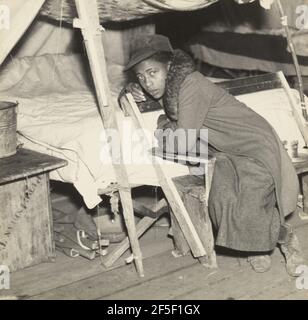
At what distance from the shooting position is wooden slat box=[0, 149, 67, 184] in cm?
362

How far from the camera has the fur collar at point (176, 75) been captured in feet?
11.3

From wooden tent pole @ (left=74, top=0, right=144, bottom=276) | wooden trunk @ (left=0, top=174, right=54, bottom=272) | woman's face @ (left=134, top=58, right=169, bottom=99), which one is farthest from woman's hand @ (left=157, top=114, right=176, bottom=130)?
wooden trunk @ (left=0, top=174, right=54, bottom=272)

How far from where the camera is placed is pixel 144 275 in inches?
143

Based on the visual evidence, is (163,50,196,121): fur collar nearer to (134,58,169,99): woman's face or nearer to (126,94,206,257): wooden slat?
(134,58,169,99): woman's face

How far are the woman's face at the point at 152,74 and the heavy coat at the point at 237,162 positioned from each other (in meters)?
0.05

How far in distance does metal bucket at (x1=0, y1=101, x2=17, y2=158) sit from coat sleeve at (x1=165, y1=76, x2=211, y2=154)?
117cm

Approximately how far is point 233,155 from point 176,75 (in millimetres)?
611

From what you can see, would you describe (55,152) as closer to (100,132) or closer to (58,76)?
(100,132)

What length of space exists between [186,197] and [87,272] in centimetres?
83

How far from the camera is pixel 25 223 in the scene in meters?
3.78

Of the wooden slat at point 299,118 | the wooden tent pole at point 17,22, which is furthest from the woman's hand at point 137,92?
the wooden slat at point 299,118

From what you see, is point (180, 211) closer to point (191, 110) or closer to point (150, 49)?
point (191, 110)

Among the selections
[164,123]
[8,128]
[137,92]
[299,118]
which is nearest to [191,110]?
[164,123]
